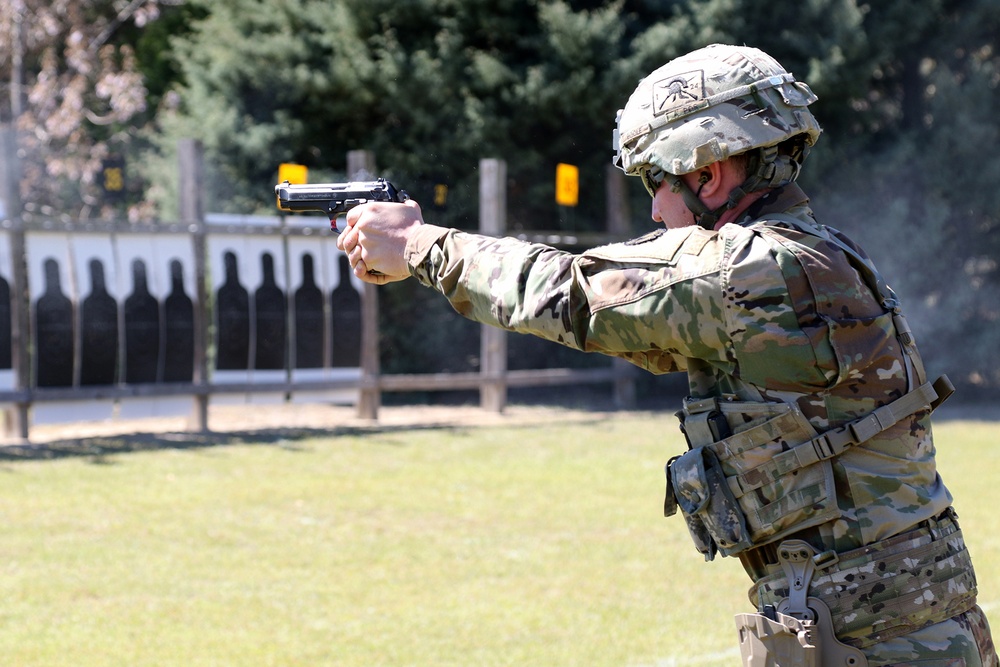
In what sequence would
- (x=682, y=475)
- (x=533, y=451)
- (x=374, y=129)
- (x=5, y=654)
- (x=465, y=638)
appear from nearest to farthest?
1. (x=682, y=475)
2. (x=5, y=654)
3. (x=465, y=638)
4. (x=533, y=451)
5. (x=374, y=129)

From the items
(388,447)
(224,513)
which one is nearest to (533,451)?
(388,447)

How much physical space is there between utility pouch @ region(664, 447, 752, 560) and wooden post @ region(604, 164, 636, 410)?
1136 centimetres

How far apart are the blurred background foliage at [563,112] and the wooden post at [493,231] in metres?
1.63

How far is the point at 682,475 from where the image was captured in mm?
2666

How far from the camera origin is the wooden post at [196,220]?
11.1m

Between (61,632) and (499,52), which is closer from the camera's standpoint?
(61,632)

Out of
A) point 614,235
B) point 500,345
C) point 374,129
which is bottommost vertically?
point 500,345

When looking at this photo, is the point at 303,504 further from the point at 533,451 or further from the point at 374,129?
the point at 374,129

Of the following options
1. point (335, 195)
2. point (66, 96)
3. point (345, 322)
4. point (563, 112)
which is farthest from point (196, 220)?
point (335, 195)

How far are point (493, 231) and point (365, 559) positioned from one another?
617 centimetres

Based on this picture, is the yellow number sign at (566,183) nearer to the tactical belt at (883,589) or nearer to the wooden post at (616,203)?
the wooden post at (616,203)

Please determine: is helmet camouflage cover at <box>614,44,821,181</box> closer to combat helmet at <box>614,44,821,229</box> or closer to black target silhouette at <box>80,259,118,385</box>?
combat helmet at <box>614,44,821,229</box>

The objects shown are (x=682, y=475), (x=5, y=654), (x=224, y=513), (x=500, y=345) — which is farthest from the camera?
(x=500, y=345)

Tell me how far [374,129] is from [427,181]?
968 mm
